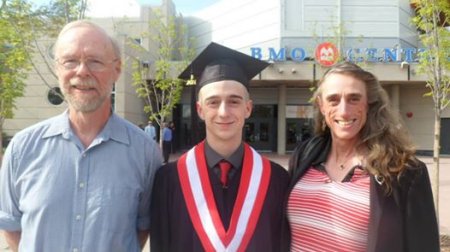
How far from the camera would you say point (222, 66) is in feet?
8.41

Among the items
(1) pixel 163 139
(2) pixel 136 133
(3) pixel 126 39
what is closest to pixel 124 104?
(3) pixel 126 39

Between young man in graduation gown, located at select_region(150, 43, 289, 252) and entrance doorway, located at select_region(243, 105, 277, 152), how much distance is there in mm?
21099

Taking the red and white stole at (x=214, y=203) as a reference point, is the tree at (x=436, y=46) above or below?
above

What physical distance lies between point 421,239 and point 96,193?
1.60 m

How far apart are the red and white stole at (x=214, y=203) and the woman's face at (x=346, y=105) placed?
49 centimetres

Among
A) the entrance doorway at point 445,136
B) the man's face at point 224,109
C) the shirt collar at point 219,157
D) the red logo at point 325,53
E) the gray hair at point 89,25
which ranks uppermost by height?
the red logo at point 325,53

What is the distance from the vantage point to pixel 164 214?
228cm

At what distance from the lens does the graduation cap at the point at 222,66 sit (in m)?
2.51

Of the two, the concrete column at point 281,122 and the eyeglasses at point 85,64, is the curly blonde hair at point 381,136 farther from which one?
the concrete column at point 281,122

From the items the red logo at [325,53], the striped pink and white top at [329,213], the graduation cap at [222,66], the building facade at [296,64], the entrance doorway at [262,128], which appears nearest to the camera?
the striped pink and white top at [329,213]

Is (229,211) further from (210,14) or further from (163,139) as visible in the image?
(210,14)

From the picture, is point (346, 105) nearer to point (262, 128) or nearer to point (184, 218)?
point (184, 218)

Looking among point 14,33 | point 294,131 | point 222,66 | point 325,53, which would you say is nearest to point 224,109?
point 222,66

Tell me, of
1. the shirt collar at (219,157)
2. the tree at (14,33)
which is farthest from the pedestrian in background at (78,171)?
the tree at (14,33)
